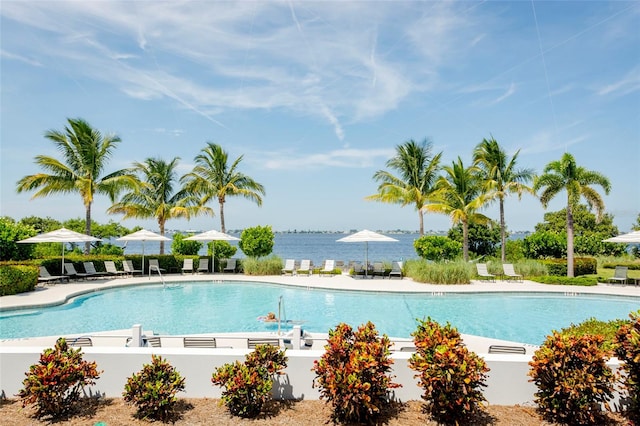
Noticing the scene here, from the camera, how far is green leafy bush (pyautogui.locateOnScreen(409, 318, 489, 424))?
12.9ft

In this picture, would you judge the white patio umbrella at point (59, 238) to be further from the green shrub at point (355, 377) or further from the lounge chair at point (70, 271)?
the green shrub at point (355, 377)

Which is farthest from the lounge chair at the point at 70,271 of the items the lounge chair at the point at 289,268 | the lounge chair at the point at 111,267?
the lounge chair at the point at 289,268

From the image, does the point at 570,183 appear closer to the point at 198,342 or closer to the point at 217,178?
the point at 198,342

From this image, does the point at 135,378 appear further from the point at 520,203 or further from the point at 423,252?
the point at 520,203

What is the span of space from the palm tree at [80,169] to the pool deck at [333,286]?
5.27m

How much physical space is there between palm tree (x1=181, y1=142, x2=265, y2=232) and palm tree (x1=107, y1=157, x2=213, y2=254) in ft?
3.57

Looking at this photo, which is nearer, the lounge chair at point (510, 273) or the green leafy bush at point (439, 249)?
the lounge chair at point (510, 273)

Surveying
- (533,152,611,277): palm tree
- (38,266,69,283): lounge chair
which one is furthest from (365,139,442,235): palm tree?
(38,266,69,283): lounge chair

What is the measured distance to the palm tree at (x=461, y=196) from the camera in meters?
21.3

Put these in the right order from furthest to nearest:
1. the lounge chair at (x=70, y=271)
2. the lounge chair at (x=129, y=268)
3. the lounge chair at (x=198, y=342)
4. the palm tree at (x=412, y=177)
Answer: the palm tree at (x=412, y=177)
the lounge chair at (x=129, y=268)
the lounge chair at (x=70, y=271)
the lounge chair at (x=198, y=342)

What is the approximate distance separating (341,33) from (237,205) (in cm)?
1587

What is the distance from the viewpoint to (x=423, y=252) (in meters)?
19.3

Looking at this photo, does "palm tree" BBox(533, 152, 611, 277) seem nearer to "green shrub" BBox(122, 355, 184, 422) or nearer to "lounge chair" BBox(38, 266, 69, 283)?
"green shrub" BBox(122, 355, 184, 422)

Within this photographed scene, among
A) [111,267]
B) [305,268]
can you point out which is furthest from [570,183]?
[111,267]
